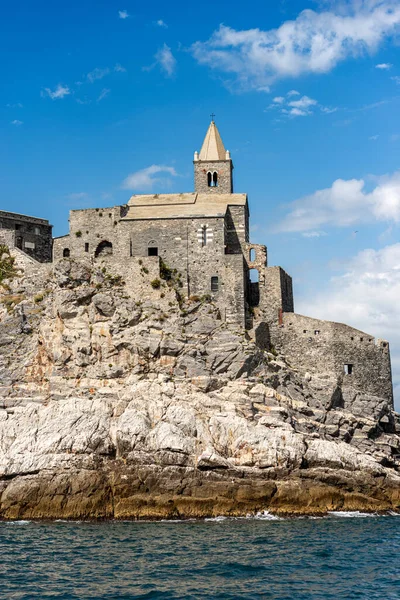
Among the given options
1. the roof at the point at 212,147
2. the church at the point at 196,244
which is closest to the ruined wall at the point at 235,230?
the church at the point at 196,244

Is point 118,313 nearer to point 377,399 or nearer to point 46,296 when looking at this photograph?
point 46,296

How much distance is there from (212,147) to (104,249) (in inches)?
544

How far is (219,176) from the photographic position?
65.4m

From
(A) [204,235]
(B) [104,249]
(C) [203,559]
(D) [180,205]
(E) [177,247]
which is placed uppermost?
(D) [180,205]

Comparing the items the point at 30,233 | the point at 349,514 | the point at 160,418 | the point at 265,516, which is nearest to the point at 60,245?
the point at 30,233

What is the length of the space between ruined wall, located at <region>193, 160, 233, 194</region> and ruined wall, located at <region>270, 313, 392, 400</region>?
521 inches

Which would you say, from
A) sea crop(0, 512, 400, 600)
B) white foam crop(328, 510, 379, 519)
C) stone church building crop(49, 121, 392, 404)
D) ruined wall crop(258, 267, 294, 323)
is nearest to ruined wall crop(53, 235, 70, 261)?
stone church building crop(49, 121, 392, 404)

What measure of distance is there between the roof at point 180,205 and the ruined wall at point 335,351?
391 inches

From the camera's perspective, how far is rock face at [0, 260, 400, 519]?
143 ft

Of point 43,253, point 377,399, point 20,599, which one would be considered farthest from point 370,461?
point 43,253

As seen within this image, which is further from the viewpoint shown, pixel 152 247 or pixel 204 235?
pixel 152 247

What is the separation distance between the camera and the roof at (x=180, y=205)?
59281 millimetres

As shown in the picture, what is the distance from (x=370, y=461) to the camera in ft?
160

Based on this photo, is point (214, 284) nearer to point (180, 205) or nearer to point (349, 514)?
point (180, 205)
